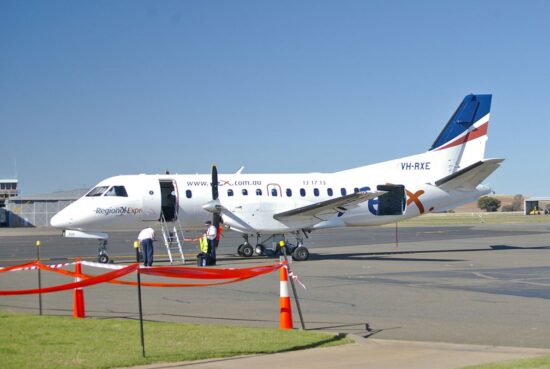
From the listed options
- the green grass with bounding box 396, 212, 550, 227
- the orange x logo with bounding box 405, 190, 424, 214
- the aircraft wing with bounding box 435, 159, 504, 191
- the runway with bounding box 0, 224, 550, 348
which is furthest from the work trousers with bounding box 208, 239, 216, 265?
the green grass with bounding box 396, 212, 550, 227

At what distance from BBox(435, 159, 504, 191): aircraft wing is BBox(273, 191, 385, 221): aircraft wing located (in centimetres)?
456

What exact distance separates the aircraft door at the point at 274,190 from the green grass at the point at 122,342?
54.8 feet

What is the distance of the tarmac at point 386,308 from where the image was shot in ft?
29.4

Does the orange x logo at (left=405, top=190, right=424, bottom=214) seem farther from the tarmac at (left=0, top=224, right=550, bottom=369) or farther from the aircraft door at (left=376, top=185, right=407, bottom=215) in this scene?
the tarmac at (left=0, top=224, right=550, bottom=369)

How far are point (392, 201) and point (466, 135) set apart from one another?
15.6ft

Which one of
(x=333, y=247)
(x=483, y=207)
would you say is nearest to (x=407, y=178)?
(x=333, y=247)

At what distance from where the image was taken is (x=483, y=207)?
535 feet

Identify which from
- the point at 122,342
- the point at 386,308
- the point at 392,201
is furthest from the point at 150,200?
the point at 122,342

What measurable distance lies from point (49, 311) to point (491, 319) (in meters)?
7.41

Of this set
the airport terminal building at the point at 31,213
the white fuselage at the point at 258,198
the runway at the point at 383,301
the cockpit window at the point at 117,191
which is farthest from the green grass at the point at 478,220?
the runway at the point at 383,301

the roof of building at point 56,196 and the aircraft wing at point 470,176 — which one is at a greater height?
the roof of building at point 56,196

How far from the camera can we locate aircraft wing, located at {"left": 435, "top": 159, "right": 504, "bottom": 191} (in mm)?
28406

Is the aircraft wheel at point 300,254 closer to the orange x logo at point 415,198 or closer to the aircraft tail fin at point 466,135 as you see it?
the orange x logo at point 415,198

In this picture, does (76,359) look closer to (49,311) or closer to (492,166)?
(49,311)
